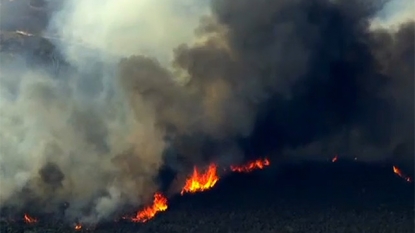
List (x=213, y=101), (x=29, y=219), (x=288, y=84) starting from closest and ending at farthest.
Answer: (x=29, y=219) → (x=213, y=101) → (x=288, y=84)

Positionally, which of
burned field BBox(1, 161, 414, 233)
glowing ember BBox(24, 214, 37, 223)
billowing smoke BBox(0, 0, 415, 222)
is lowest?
burned field BBox(1, 161, 414, 233)

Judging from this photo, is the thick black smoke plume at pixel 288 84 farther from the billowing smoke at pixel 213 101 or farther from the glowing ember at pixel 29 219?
the glowing ember at pixel 29 219

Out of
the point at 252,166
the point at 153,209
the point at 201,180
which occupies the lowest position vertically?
the point at 153,209

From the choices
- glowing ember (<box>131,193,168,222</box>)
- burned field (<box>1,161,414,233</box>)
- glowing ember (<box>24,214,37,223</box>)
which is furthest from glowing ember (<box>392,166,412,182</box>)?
glowing ember (<box>24,214,37,223</box>)

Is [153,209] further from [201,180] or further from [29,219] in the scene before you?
[29,219]

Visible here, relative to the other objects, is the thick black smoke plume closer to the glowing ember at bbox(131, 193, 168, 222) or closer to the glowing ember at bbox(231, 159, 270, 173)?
the glowing ember at bbox(231, 159, 270, 173)

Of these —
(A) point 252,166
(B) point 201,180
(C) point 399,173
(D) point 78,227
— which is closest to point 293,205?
(B) point 201,180

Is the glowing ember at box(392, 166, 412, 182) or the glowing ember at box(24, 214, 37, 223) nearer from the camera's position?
the glowing ember at box(24, 214, 37, 223)
